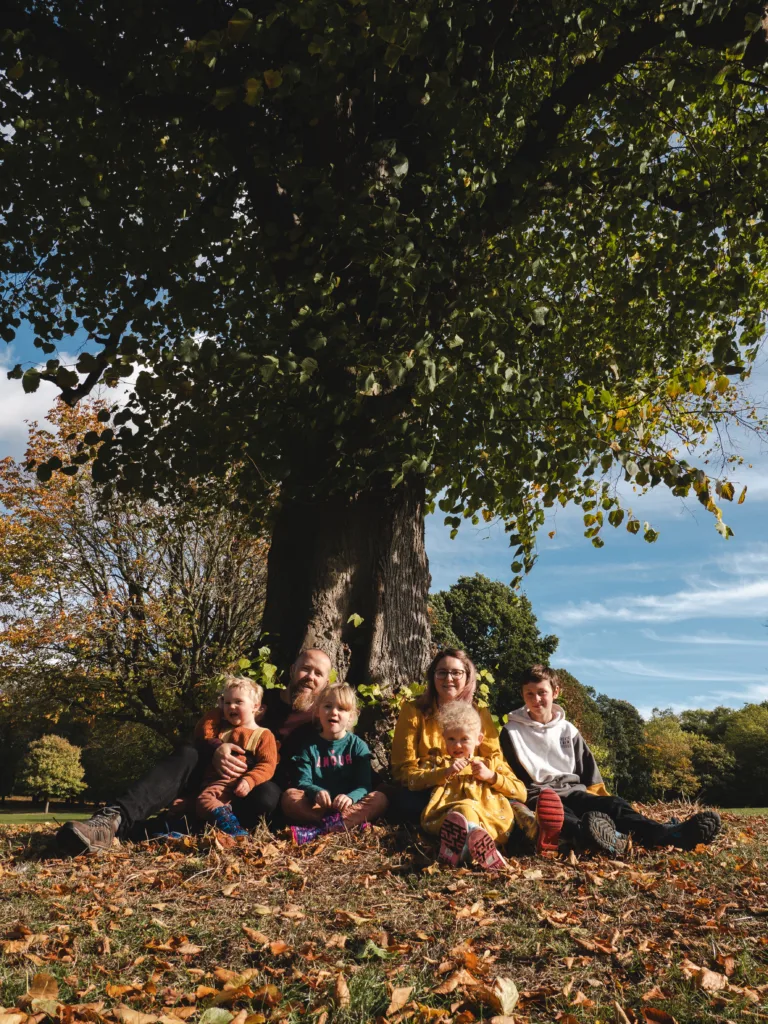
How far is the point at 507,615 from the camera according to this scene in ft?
94.2

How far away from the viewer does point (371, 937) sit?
153 inches

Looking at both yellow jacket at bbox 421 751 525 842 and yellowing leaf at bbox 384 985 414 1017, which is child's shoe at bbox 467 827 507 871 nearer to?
yellow jacket at bbox 421 751 525 842

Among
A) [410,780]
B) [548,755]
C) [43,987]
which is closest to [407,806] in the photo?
[410,780]

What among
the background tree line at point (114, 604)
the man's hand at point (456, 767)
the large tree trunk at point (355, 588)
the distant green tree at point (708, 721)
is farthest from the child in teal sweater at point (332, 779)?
the distant green tree at point (708, 721)

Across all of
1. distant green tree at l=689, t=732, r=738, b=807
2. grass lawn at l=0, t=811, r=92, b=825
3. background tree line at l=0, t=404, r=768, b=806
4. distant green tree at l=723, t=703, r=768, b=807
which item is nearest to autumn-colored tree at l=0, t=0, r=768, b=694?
grass lawn at l=0, t=811, r=92, b=825

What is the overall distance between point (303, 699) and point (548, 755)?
7.30 feet

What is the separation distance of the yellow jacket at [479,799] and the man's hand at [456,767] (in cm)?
2

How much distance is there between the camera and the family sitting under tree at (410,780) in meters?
5.88

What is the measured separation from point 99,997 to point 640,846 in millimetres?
4380

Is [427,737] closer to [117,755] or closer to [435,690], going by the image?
[435,690]

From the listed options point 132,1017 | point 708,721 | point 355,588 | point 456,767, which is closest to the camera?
point 132,1017

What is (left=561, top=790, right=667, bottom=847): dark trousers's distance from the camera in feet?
19.9

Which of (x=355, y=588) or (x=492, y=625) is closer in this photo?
(x=355, y=588)

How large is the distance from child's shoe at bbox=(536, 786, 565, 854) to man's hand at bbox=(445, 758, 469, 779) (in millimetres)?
587
